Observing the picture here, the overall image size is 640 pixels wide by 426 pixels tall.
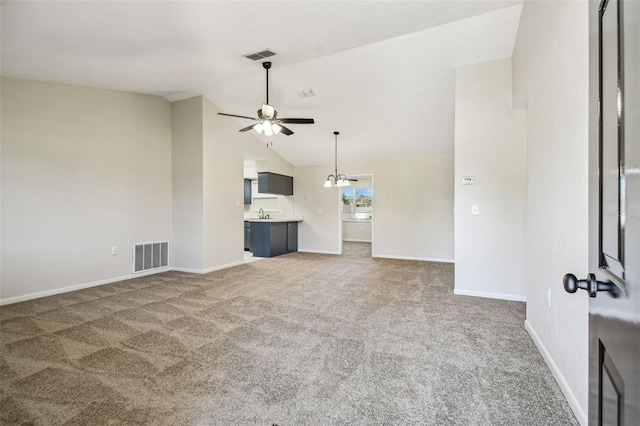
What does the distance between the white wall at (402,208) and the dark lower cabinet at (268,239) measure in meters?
0.91

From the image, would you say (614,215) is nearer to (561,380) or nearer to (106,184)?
(561,380)

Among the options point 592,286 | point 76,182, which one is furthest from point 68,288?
point 592,286

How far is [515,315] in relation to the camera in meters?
3.18

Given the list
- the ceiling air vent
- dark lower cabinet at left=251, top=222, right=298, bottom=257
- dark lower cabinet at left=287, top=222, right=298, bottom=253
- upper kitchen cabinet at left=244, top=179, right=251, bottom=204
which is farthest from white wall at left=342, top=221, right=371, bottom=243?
the ceiling air vent

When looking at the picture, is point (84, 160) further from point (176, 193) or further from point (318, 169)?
point (318, 169)

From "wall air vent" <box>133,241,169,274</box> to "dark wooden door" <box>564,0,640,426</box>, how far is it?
5.70 m

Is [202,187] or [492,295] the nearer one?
[492,295]

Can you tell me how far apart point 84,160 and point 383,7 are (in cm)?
455

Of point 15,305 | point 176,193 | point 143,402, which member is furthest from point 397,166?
point 15,305

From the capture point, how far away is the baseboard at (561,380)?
1.61 meters

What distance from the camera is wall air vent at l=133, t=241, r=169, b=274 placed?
16.3 ft

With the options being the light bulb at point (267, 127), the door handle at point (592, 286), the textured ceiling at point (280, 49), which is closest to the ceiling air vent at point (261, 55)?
the textured ceiling at point (280, 49)

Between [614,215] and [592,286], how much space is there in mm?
195

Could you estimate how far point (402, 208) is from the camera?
23.0ft
